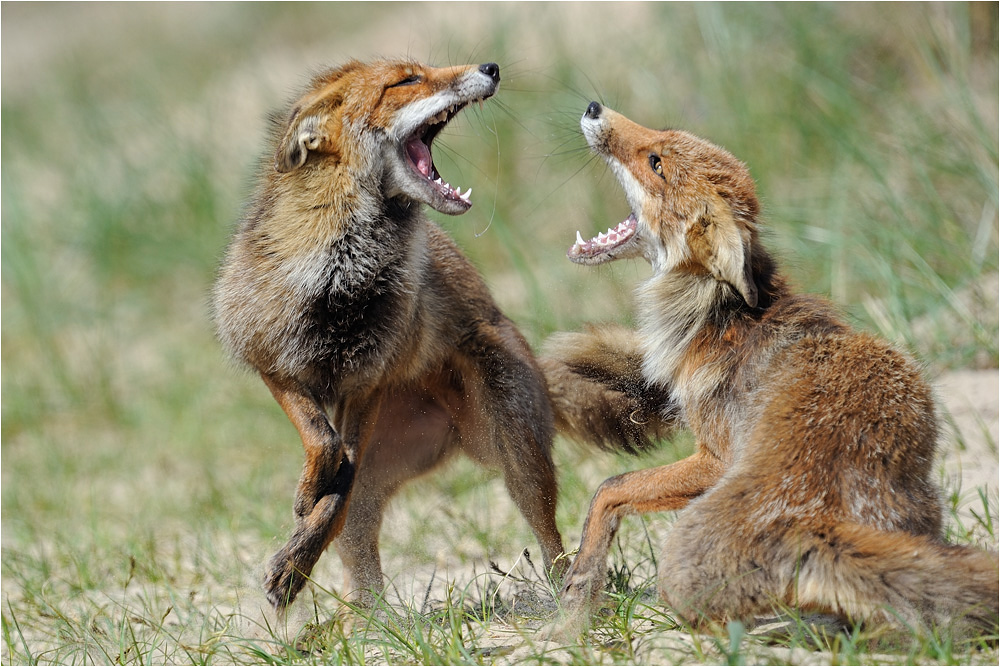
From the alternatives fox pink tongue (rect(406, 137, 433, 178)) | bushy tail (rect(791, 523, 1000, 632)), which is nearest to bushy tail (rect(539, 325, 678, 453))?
fox pink tongue (rect(406, 137, 433, 178))

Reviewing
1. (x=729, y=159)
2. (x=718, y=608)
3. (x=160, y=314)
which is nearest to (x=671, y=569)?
(x=718, y=608)

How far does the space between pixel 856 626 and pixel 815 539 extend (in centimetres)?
28

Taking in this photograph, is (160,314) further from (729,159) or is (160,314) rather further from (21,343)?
(729,159)

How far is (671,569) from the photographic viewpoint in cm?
329

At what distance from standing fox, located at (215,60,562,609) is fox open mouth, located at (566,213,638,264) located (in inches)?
20.4

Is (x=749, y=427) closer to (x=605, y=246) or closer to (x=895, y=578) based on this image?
(x=895, y=578)

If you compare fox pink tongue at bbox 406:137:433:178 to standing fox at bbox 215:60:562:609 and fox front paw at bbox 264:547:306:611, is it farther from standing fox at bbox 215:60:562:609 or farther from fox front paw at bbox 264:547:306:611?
fox front paw at bbox 264:547:306:611

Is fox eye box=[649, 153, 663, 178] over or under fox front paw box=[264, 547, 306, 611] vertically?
over

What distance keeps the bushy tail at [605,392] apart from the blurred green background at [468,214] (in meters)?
0.70

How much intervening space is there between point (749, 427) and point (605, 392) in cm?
107

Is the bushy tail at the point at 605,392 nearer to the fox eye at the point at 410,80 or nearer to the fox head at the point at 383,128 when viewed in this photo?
the fox head at the point at 383,128

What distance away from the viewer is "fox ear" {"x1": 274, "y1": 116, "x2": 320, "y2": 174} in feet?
13.5

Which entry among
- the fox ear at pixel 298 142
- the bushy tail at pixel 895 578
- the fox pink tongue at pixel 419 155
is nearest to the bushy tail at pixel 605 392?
the fox pink tongue at pixel 419 155

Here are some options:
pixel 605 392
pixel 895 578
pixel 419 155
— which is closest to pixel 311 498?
pixel 605 392
